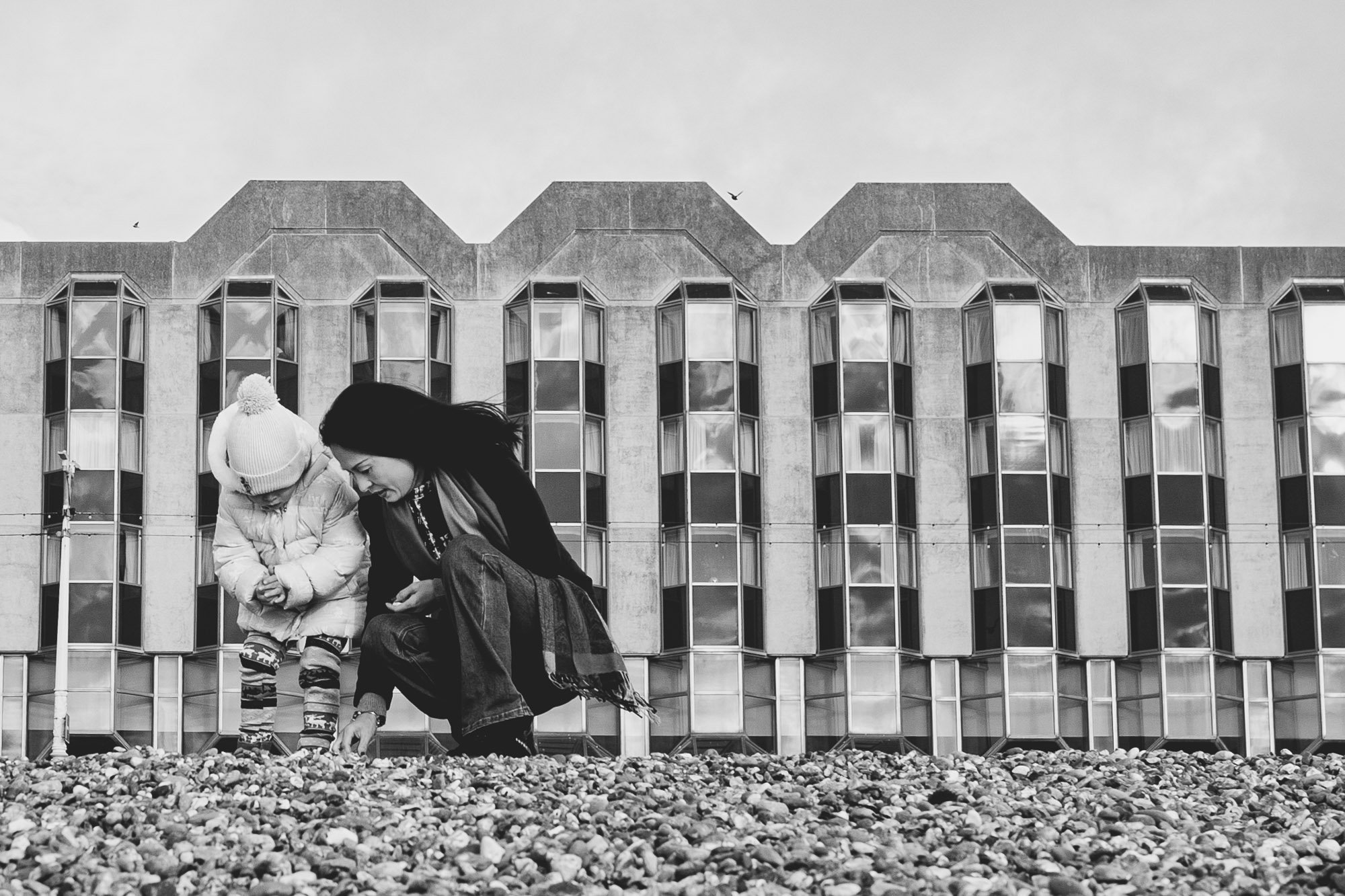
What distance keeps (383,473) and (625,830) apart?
445 cm

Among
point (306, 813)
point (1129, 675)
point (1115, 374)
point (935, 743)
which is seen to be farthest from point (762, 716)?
point (306, 813)

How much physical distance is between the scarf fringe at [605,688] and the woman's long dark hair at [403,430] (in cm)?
156

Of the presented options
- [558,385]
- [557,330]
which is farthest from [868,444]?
[557,330]

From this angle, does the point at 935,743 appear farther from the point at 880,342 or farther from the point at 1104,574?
the point at 880,342

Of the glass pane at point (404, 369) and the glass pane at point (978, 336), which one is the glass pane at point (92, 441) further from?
the glass pane at point (978, 336)

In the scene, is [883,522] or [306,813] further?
[883,522]

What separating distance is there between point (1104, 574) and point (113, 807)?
35.9m

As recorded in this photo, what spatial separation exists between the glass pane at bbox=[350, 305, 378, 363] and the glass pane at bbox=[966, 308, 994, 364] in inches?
501

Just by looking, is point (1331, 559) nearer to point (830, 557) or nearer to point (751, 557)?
point (830, 557)

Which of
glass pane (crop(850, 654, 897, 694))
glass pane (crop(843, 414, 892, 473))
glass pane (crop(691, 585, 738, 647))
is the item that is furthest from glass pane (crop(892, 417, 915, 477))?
glass pane (crop(691, 585, 738, 647))

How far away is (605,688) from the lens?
42.1 ft

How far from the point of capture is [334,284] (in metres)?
43.6

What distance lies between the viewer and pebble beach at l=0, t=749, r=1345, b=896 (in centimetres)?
845

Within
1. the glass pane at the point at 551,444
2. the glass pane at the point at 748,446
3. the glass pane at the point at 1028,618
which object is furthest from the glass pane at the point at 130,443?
the glass pane at the point at 1028,618
